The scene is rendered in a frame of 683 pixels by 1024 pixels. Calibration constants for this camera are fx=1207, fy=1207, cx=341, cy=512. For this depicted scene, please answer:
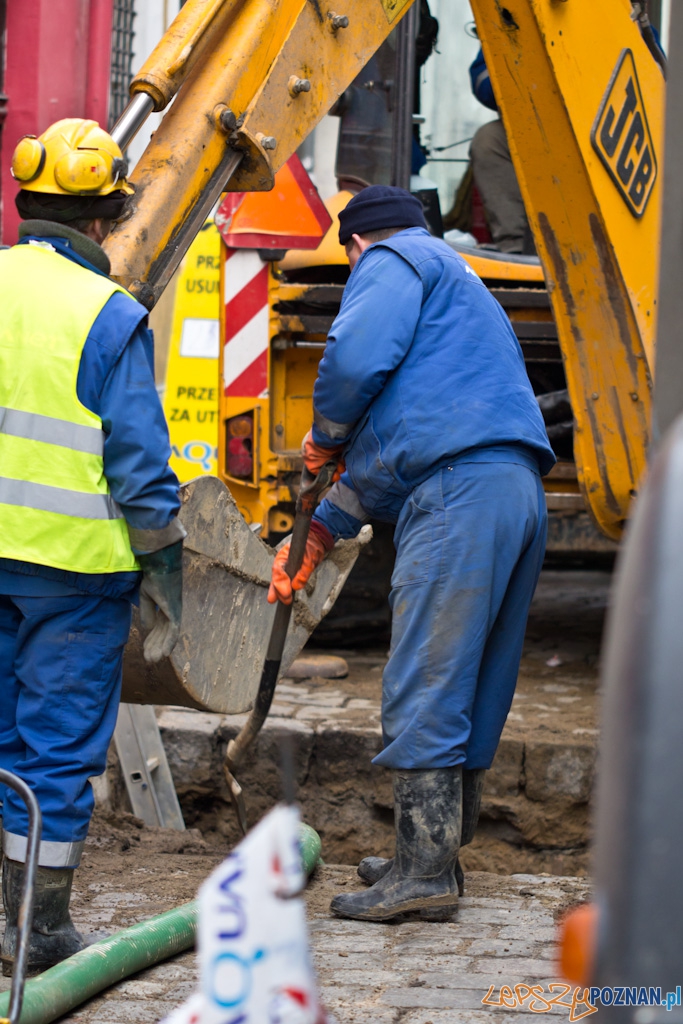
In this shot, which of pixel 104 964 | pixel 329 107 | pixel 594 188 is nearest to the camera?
pixel 104 964

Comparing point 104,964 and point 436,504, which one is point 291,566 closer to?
point 436,504

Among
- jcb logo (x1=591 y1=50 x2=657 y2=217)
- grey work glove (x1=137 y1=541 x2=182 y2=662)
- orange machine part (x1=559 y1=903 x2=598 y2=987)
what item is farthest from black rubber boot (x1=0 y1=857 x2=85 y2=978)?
jcb logo (x1=591 y1=50 x2=657 y2=217)

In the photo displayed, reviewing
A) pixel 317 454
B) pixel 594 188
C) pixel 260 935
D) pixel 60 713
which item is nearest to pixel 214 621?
pixel 317 454

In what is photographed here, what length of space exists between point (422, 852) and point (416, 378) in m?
1.31

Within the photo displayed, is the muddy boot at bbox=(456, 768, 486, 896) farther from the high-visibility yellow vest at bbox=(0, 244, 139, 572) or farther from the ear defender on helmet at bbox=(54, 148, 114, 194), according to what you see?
the ear defender on helmet at bbox=(54, 148, 114, 194)

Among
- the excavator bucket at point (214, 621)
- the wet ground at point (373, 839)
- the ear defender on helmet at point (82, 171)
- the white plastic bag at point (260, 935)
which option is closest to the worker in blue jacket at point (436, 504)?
the wet ground at point (373, 839)

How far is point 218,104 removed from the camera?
3.37 meters

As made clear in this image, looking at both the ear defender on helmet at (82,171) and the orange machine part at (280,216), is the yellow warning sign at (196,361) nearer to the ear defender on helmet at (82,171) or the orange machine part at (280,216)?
the orange machine part at (280,216)

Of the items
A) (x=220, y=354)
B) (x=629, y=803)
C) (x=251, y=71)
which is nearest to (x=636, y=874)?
(x=629, y=803)

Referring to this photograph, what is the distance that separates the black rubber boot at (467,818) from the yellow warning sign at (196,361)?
4375mm

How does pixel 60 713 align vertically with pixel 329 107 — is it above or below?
below

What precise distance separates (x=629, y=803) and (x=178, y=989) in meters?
1.91

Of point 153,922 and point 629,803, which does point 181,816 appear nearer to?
point 153,922

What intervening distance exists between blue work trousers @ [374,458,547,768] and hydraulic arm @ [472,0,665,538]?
1.13 meters
